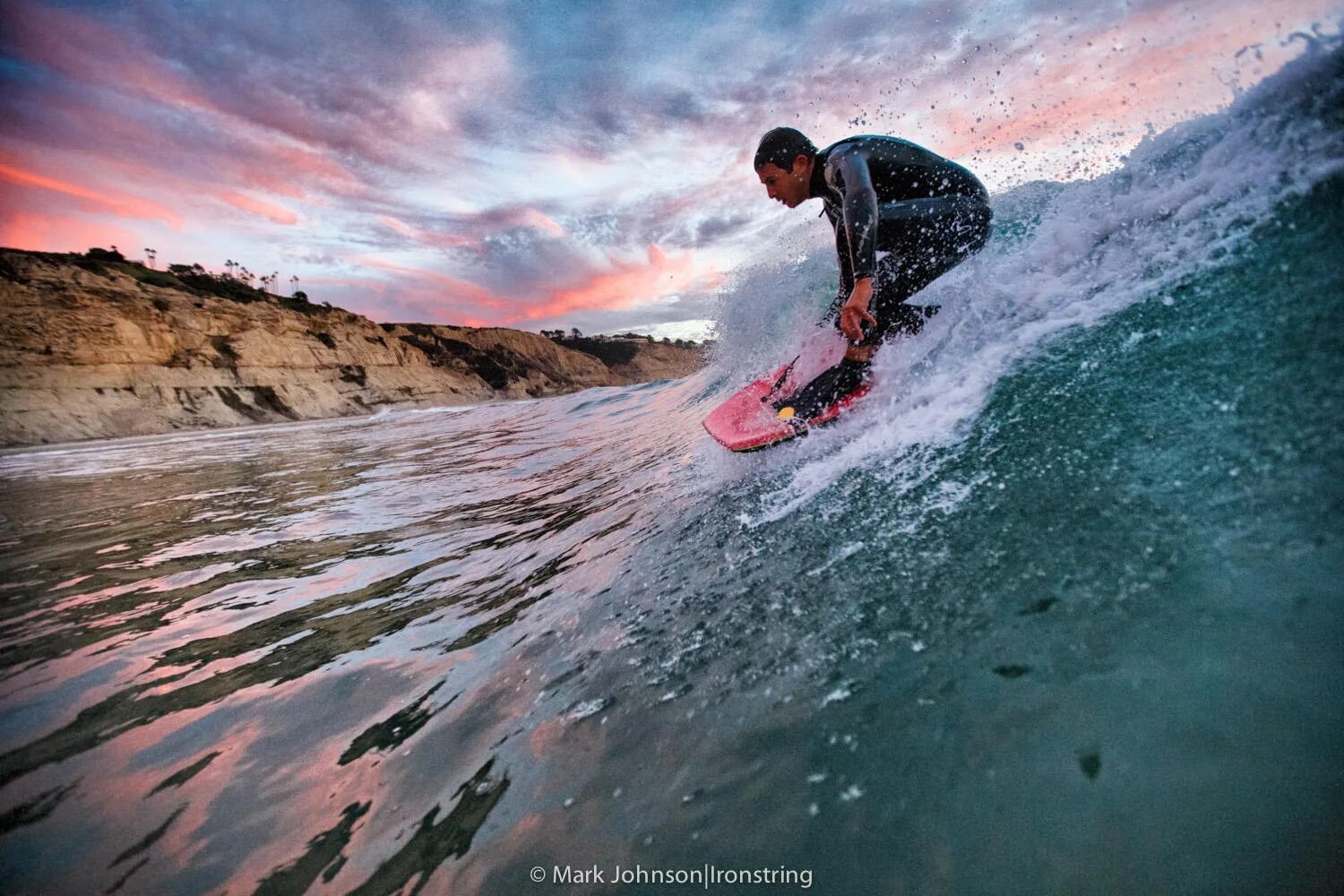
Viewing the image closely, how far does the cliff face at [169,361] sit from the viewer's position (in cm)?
2291

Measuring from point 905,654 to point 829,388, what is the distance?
2622 mm

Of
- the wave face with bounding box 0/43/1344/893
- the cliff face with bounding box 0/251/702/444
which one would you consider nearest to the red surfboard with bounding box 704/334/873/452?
the wave face with bounding box 0/43/1344/893

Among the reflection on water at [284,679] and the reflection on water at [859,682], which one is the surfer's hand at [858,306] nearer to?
the reflection on water at [859,682]

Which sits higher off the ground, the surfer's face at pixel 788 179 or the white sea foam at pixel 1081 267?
the surfer's face at pixel 788 179

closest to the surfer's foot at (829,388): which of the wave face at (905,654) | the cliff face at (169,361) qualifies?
the wave face at (905,654)

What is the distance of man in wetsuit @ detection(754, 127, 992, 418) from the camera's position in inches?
144

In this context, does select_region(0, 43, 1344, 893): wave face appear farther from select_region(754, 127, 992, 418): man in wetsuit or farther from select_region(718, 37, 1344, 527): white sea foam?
select_region(754, 127, 992, 418): man in wetsuit

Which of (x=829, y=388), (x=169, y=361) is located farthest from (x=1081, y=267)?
(x=169, y=361)

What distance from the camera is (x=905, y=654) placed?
1.41 metres

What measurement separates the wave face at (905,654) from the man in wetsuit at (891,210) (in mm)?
543

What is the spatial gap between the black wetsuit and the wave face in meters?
0.70

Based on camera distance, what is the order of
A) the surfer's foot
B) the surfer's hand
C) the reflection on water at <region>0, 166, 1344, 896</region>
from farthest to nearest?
the surfer's foot, the surfer's hand, the reflection on water at <region>0, 166, 1344, 896</region>

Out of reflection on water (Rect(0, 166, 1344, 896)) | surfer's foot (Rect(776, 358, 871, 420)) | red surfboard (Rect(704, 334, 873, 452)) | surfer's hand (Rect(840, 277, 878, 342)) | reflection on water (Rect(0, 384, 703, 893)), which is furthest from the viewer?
surfer's foot (Rect(776, 358, 871, 420))

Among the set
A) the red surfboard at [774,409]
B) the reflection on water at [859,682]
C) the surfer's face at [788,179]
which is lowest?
the reflection on water at [859,682]
